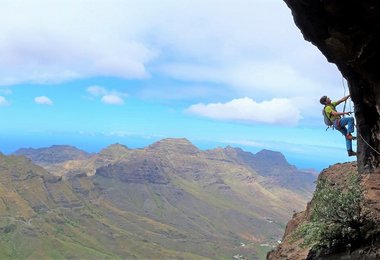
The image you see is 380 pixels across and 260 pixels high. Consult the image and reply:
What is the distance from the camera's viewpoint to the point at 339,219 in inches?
790

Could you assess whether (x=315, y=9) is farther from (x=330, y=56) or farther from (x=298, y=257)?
(x=298, y=257)

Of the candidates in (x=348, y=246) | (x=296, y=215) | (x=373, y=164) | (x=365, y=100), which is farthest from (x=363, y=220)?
(x=296, y=215)

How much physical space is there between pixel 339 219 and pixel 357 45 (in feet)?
25.2

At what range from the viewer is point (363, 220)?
19922 mm

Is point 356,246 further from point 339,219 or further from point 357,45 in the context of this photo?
point 357,45

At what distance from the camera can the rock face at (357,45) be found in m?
18.6

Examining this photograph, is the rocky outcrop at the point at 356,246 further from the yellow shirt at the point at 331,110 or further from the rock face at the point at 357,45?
the yellow shirt at the point at 331,110

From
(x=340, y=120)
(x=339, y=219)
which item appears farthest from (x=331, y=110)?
(x=339, y=219)

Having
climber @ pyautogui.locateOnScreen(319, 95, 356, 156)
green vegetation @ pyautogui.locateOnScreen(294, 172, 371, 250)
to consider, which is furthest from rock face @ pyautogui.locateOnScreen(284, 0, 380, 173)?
green vegetation @ pyautogui.locateOnScreen(294, 172, 371, 250)

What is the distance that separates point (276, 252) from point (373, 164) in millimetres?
8974

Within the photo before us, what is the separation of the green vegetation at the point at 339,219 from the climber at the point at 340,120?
5.03 meters

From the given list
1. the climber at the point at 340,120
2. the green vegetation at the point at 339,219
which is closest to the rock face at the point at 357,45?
the climber at the point at 340,120

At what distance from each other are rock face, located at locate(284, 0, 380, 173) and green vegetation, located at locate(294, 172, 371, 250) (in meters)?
3.73

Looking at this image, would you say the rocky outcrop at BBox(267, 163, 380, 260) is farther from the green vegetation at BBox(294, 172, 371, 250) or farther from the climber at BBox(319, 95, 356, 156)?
the climber at BBox(319, 95, 356, 156)
